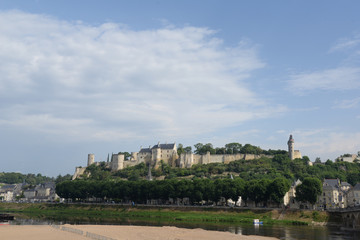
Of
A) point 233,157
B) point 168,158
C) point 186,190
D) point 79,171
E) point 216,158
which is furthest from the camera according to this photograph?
point 79,171

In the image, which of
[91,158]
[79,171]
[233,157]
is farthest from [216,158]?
[79,171]

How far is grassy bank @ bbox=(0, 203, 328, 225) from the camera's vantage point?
196 ft

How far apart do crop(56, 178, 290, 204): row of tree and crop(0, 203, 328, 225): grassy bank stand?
4.12m

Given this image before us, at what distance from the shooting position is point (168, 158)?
145 metres

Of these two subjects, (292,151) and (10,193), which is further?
(10,193)

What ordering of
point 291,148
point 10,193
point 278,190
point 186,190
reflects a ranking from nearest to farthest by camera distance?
point 278,190, point 186,190, point 291,148, point 10,193

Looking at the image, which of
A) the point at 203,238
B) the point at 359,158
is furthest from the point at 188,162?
the point at 203,238

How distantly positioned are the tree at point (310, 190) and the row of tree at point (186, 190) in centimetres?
308

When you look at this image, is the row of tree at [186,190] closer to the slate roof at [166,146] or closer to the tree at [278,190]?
the tree at [278,190]

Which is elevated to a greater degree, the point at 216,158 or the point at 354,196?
the point at 216,158

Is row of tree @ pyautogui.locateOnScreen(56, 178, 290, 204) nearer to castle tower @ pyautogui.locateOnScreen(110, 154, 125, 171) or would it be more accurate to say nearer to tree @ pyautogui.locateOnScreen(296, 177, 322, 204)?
tree @ pyautogui.locateOnScreen(296, 177, 322, 204)

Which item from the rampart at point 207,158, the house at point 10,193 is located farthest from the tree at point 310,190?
the house at point 10,193

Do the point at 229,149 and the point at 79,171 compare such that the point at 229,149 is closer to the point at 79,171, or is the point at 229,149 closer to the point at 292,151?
the point at 292,151

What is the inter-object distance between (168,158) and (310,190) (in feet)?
284
